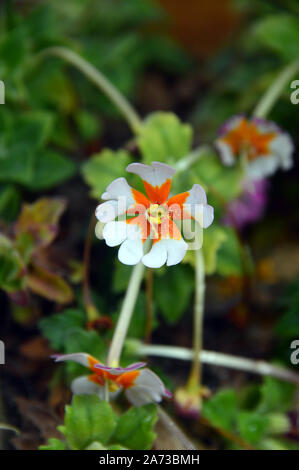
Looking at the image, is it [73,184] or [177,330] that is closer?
[177,330]

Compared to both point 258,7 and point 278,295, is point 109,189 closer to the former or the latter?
point 278,295

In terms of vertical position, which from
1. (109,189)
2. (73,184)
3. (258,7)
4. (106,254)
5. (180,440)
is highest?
(258,7)

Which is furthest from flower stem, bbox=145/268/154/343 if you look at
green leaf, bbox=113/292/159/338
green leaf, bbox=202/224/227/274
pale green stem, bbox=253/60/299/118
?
pale green stem, bbox=253/60/299/118

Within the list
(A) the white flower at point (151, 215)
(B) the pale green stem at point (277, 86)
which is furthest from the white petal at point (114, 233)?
(B) the pale green stem at point (277, 86)

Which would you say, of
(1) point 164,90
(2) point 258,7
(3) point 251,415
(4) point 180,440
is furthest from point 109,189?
(1) point 164,90

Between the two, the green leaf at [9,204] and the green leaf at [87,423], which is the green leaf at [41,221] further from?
the green leaf at [87,423]

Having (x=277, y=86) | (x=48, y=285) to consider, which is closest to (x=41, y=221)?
(x=48, y=285)

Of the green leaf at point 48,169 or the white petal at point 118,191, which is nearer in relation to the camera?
the white petal at point 118,191
